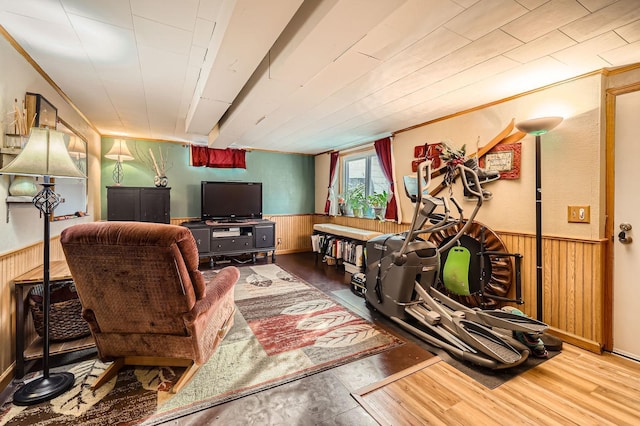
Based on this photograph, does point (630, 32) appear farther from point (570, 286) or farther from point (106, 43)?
point (106, 43)

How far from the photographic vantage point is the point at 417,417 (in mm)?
1574

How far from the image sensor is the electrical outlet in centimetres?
234

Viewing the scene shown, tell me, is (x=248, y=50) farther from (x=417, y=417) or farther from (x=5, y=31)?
(x=417, y=417)

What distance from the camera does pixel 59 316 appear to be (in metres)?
2.09

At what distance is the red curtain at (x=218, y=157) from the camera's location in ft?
A: 17.4

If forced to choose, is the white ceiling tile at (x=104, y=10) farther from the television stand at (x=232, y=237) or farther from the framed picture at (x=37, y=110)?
the television stand at (x=232, y=237)

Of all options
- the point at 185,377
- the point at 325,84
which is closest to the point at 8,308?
the point at 185,377

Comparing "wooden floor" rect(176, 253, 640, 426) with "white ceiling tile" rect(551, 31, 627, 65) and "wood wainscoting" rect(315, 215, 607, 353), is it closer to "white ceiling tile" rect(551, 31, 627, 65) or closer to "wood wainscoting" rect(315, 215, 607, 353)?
"wood wainscoting" rect(315, 215, 607, 353)

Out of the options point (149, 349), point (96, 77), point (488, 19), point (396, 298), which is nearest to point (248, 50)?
point (488, 19)

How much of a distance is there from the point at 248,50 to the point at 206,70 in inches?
24.6

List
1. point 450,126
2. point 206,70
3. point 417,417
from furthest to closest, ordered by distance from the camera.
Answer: point 450,126 < point 206,70 < point 417,417

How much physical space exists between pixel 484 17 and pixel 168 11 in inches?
71.2

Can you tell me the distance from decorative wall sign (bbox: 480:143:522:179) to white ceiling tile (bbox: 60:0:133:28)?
329 centimetres

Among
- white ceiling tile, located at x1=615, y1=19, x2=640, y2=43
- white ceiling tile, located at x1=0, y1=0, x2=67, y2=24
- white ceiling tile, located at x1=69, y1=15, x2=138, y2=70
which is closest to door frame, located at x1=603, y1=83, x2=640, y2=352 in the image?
white ceiling tile, located at x1=615, y1=19, x2=640, y2=43
